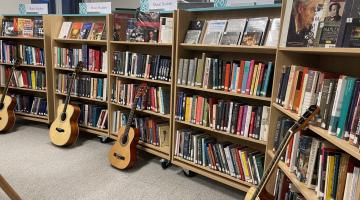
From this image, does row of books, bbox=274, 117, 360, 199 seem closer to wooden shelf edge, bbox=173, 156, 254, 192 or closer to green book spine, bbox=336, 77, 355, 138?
green book spine, bbox=336, 77, 355, 138

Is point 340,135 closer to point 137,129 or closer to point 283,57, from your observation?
point 283,57

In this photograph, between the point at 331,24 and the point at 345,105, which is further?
the point at 331,24

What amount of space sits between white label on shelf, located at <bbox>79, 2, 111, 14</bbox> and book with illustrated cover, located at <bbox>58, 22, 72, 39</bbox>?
26 centimetres

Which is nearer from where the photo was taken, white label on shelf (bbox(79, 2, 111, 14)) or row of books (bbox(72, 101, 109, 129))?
white label on shelf (bbox(79, 2, 111, 14))

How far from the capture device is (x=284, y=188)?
69.5 inches

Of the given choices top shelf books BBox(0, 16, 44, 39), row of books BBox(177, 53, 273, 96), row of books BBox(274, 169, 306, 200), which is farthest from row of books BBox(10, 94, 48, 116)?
row of books BBox(274, 169, 306, 200)

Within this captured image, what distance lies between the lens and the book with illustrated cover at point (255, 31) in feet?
7.06

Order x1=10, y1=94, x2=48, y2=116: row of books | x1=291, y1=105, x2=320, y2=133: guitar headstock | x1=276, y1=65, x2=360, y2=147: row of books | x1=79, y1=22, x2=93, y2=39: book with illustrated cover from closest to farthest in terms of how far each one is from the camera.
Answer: x1=276, y1=65, x2=360, y2=147: row of books, x1=291, y1=105, x2=320, y2=133: guitar headstock, x1=79, y1=22, x2=93, y2=39: book with illustrated cover, x1=10, y1=94, x2=48, y2=116: row of books

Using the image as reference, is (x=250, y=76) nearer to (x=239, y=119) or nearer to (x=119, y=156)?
(x=239, y=119)

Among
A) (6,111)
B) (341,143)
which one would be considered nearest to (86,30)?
(6,111)

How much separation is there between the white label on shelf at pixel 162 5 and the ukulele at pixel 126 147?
2.64 feet

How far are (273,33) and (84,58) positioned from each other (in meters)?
2.32

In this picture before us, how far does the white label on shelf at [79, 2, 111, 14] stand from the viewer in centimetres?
332

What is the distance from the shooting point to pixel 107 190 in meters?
2.43
